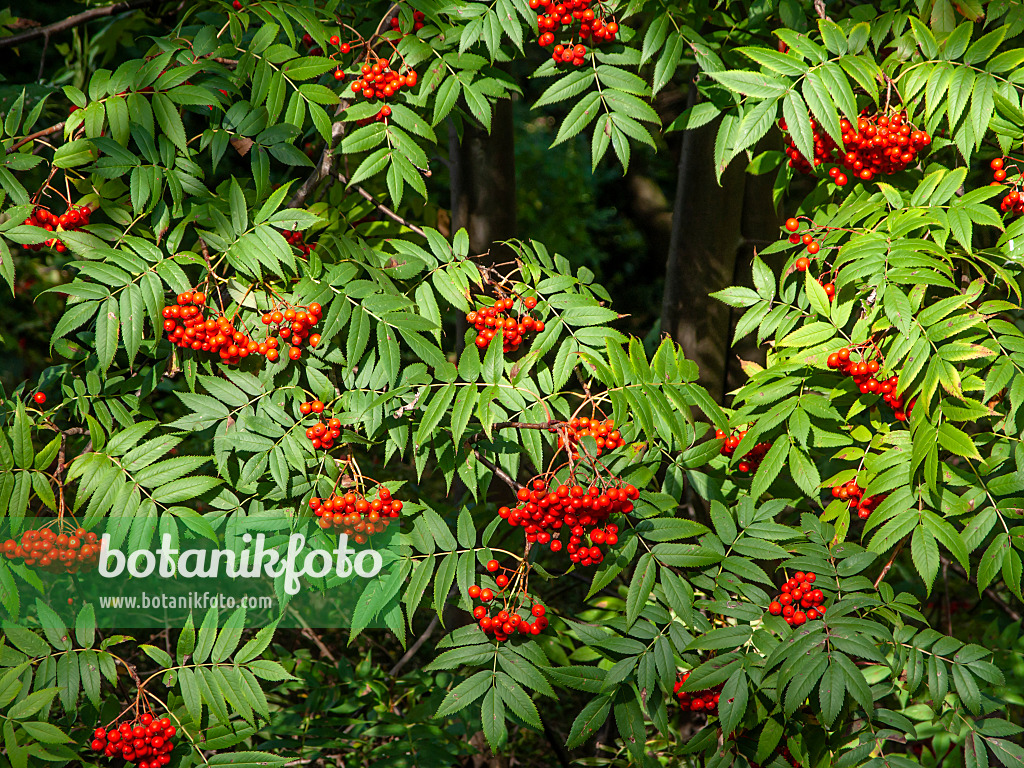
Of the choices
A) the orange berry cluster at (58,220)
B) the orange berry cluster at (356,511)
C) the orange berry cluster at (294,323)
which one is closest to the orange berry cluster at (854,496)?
the orange berry cluster at (356,511)

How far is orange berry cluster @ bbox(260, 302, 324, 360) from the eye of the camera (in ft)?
6.74

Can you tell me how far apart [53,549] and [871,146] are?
8.45ft

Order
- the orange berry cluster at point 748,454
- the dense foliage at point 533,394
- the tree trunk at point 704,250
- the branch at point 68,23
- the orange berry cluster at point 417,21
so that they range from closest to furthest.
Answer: the dense foliage at point 533,394 → the orange berry cluster at point 417,21 → the orange berry cluster at point 748,454 → the branch at point 68,23 → the tree trunk at point 704,250

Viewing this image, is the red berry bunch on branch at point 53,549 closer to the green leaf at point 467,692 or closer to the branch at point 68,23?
the green leaf at point 467,692

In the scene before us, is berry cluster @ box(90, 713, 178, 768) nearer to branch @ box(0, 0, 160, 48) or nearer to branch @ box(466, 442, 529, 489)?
branch @ box(466, 442, 529, 489)

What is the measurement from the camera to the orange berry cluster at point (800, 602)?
209 centimetres

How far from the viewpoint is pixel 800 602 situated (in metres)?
2.12

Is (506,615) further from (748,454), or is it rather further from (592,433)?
(748,454)

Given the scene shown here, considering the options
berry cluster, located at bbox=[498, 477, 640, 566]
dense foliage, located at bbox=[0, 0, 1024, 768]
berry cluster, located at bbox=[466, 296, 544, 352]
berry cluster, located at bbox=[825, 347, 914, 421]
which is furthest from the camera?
berry cluster, located at bbox=[466, 296, 544, 352]

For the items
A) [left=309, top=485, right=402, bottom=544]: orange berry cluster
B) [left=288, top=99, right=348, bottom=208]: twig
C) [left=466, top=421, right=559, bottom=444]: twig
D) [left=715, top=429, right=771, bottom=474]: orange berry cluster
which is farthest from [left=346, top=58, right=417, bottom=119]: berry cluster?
[left=715, top=429, right=771, bottom=474]: orange berry cluster

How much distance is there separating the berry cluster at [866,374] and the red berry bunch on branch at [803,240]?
1.02 ft

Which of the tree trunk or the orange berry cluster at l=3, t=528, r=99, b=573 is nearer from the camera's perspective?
the orange berry cluster at l=3, t=528, r=99, b=573

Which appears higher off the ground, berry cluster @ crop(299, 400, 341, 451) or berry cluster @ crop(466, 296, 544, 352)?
berry cluster @ crop(466, 296, 544, 352)

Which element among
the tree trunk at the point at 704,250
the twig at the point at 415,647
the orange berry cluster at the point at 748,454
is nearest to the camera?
the orange berry cluster at the point at 748,454
